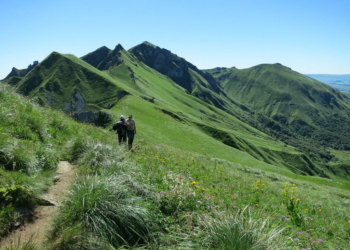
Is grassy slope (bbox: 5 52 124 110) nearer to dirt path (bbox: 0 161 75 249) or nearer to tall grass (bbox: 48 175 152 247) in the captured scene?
dirt path (bbox: 0 161 75 249)

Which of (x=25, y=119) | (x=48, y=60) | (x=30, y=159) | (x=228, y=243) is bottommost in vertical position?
(x=228, y=243)

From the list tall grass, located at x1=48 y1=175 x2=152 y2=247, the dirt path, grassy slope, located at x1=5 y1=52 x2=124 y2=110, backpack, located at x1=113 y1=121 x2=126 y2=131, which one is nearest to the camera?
the dirt path

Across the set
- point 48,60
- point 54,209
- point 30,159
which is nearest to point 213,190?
point 54,209

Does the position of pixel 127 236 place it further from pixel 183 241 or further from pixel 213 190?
pixel 213 190

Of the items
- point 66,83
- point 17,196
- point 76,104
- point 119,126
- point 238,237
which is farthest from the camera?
point 66,83

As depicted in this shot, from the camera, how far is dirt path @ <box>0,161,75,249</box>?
197 inches

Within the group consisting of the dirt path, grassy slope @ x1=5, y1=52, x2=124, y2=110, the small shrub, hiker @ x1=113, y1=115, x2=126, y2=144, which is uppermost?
grassy slope @ x1=5, y1=52, x2=124, y2=110

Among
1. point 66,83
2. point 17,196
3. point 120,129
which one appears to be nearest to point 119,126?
point 120,129

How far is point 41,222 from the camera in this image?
18.9 ft

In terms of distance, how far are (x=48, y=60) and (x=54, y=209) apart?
18647cm

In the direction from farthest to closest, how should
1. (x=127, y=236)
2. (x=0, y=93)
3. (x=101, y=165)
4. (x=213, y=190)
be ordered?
(x=0, y=93), (x=213, y=190), (x=101, y=165), (x=127, y=236)

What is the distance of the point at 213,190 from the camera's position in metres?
9.84

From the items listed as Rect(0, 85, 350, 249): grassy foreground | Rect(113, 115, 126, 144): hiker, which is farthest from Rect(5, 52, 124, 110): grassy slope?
Rect(0, 85, 350, 249): grassy foreground

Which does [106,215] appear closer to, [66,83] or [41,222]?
[41,222]
